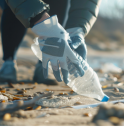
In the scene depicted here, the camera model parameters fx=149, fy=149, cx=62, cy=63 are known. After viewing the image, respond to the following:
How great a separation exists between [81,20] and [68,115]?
1.02 metres

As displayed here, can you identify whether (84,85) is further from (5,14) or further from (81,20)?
(5,14)

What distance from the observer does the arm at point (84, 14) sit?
1.54m

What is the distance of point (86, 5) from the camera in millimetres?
1608

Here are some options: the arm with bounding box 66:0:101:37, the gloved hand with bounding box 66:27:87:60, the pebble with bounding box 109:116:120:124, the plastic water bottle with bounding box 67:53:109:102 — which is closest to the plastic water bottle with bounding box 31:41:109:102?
the plastic water bottle with bounding box 67:53:109:102

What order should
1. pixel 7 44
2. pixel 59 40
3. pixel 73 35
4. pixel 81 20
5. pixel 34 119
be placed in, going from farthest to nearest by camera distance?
pixel 7 44, pixel 81 20, pixel 73 35, pixel 59 40, pixel 34 119

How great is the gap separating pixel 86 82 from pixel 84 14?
2.36ft

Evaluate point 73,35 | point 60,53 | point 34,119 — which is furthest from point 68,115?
point 73,35

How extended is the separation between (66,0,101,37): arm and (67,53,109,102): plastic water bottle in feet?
1.37

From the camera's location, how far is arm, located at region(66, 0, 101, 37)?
60.8 inches

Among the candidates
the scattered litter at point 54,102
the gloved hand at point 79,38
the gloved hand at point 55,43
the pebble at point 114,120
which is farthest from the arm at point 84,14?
the pebble at point 114,120

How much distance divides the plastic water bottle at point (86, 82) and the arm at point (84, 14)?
0.42m

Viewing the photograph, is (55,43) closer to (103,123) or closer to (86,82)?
(86,82)

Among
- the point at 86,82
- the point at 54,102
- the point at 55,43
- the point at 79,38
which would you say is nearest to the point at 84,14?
the point at 79,38

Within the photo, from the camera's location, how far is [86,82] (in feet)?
4.60
